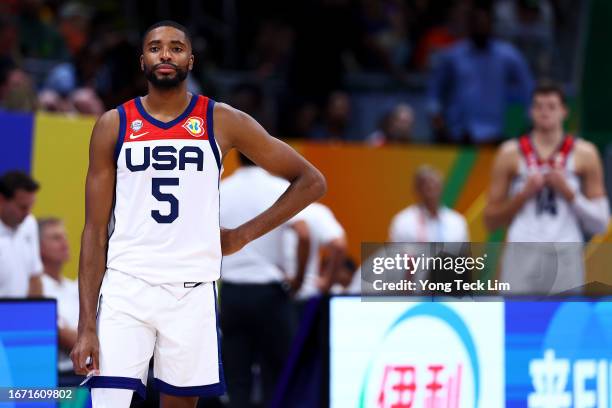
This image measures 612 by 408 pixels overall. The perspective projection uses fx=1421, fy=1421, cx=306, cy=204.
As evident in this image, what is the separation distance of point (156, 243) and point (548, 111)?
14.5ft

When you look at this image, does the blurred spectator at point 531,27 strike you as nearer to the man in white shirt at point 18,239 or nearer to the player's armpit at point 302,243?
the player's armpit at point 302,243

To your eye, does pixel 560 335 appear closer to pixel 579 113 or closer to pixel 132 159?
pixel 132 159

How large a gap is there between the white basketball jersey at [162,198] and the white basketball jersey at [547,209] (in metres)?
4.08

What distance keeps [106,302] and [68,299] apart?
3858mm

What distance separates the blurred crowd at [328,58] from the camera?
13.2 metres

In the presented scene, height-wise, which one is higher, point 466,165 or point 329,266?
point 466,165

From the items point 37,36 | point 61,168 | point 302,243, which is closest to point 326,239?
point 302,243

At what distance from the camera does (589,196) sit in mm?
9523

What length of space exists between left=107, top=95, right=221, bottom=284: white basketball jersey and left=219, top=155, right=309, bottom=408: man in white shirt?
366 centimetres

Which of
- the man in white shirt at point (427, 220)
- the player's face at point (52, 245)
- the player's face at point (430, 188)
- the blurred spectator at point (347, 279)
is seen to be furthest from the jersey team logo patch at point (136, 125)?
the player's face at point (430, 188)

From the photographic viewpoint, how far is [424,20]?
17.0m

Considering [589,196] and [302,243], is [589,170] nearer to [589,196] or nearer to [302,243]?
[589,196]

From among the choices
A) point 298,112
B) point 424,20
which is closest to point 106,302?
point 298,112

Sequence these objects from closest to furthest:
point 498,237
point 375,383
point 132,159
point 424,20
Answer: point 132,159, point 375,383, point 498,237, point 424,20
